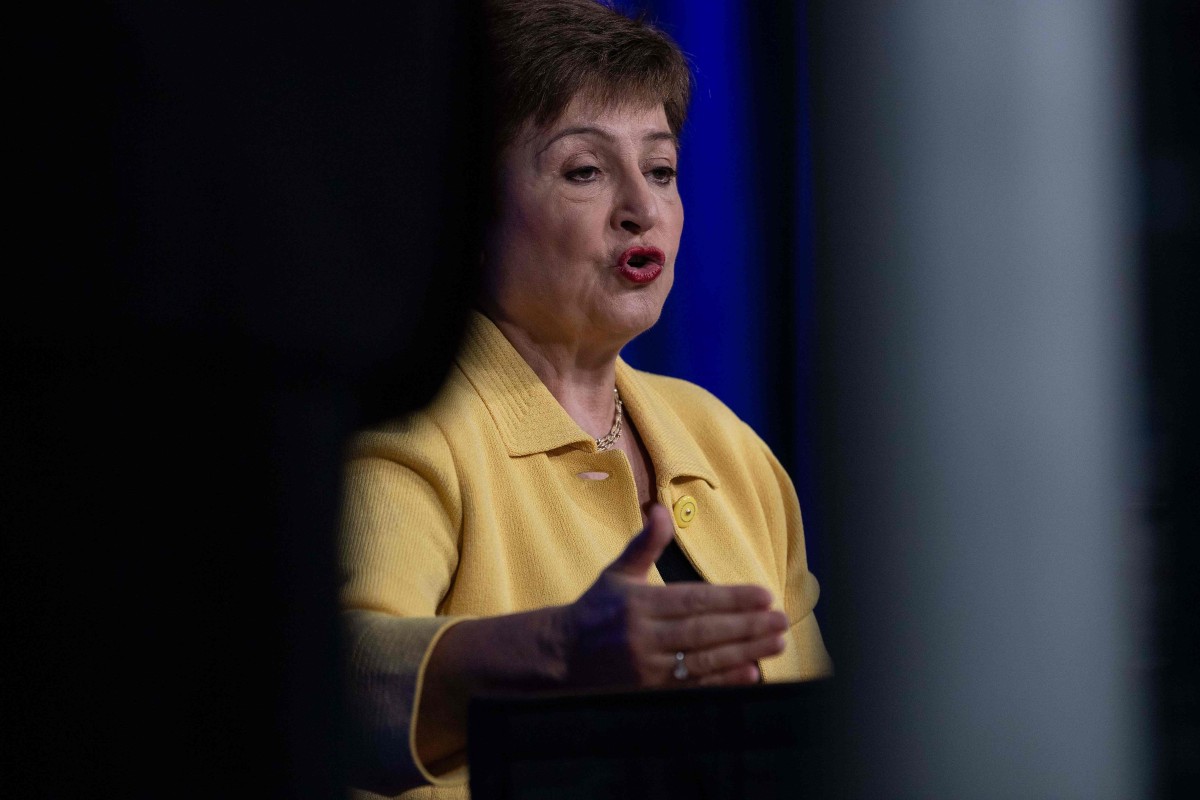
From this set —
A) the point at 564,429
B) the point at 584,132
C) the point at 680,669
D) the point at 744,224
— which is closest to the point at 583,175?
the point at 584,132

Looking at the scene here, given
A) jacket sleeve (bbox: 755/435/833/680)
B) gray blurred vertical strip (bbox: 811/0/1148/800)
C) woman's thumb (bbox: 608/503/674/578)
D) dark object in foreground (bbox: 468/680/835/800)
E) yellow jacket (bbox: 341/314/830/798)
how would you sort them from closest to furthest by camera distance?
gray blurred vertical strip (bbox: 811/0/1148/800) < dark object in foreground (bbox: 468/680/835/800) < woman's thumb (bbox: 608/503/674/578) < yellow jacket (bbox: 341/314/830/798) < jacket sleeve (bbox: 755/435/833/680)

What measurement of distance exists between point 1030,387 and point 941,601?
9cm

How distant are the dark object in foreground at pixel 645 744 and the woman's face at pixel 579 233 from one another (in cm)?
70

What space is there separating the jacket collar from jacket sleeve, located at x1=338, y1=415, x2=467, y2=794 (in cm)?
9

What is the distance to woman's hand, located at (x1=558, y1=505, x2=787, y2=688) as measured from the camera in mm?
908

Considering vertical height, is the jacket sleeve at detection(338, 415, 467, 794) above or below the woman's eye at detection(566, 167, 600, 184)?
below

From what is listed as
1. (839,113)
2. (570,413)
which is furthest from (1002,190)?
(570,413)

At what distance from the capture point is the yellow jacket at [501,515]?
42.3 inches

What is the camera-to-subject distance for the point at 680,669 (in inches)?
36.6

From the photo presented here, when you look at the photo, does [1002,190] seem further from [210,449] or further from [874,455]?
[210,449]

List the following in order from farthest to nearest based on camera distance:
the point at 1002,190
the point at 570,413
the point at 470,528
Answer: the point at 570,413 < the point at 470,528 < the point at 1002,190

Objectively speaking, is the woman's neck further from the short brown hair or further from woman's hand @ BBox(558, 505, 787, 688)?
woman's hand @ BBox(558, 505, 787, 688)

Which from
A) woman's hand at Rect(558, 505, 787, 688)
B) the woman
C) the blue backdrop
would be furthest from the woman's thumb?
the blue backdrop

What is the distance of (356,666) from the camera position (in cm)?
97
